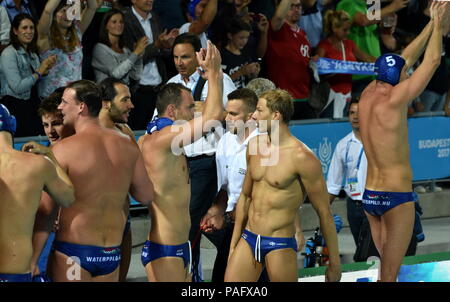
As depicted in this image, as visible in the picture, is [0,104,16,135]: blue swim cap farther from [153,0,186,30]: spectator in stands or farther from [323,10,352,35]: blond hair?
[323,10,352,35]: blond hair

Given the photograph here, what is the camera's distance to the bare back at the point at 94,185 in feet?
24.3

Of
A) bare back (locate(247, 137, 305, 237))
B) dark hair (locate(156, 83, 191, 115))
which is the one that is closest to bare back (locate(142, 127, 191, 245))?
dark hair (locate(156, 83, 191, 115))

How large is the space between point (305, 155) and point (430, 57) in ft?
5.94

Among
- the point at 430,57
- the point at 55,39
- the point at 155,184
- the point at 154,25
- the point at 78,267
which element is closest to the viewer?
the point at 78,267

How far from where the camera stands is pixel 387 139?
31.1 feet

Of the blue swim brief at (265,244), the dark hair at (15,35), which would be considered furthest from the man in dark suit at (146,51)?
the blue swim brief at (265,244)

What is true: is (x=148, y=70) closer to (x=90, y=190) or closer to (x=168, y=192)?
(x=168, y=192)

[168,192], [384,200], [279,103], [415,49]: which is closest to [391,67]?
[415,49]

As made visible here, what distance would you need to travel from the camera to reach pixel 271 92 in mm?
8422

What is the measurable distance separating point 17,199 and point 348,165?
5.24 meters

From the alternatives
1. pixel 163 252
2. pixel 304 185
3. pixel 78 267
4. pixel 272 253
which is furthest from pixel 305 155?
pixel 78 267

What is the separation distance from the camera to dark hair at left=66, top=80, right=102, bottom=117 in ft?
24.6

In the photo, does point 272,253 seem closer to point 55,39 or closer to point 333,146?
point 55,39

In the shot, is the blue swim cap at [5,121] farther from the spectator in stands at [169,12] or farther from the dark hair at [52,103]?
the spectator in stands at [169,12]
